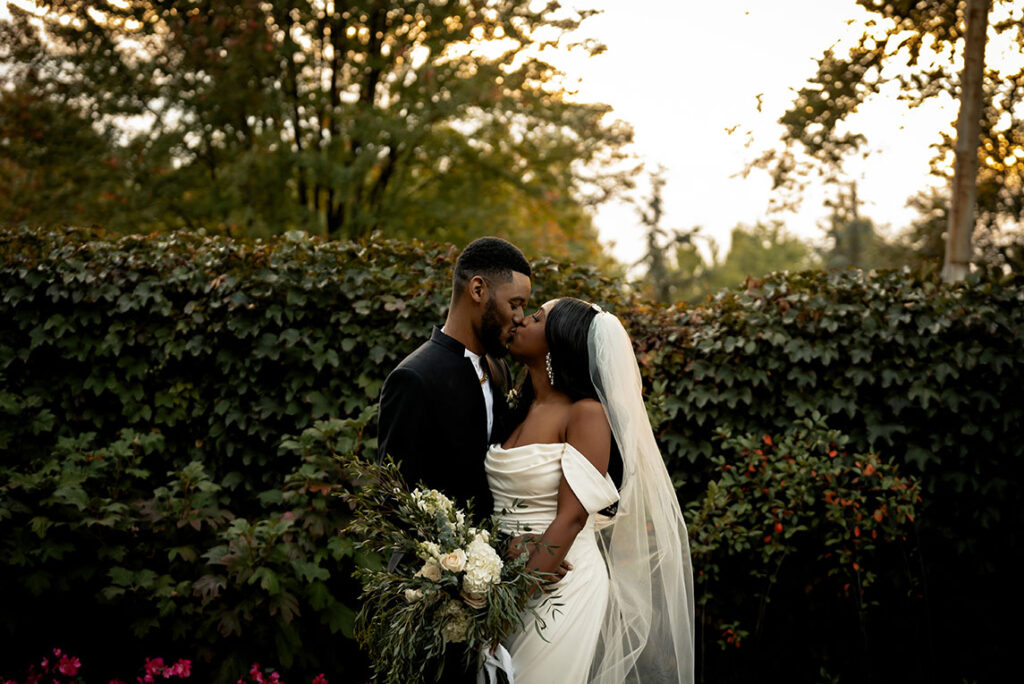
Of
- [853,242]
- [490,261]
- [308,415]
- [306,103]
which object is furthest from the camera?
[853,242]

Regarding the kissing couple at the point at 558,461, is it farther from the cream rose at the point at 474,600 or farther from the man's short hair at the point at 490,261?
the cream rose at the point at 474,600

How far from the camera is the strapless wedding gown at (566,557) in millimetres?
3184

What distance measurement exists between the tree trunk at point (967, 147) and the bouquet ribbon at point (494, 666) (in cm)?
613

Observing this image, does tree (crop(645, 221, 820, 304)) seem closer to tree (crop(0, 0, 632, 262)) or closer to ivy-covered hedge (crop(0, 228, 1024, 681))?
tree (crop(0, 0, 632, 262))

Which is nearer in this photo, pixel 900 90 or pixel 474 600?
pixel 474 600

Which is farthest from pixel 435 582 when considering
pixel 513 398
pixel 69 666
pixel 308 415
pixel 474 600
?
pixel 308 415

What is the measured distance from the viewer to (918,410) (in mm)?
5469

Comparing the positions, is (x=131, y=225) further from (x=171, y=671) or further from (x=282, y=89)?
(x=171, y=671)

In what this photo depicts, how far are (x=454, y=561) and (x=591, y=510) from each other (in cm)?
65

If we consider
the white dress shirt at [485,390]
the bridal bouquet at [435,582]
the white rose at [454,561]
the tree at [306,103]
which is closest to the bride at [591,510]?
the white dress shirt at [485,390]

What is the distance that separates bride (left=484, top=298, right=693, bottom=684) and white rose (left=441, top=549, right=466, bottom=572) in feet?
1.14

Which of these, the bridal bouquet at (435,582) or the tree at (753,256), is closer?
the bridal bouquet at (435,582)

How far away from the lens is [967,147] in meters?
7.76

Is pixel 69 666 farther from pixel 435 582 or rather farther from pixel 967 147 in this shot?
pixel 967 147
